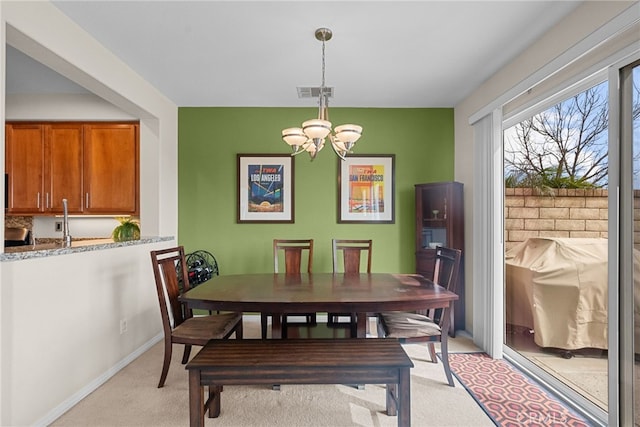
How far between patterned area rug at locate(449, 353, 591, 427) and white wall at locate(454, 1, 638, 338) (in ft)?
2.71

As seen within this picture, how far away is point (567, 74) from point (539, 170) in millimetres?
765

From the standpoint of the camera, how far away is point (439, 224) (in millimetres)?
3826

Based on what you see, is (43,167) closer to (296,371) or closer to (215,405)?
(215,405)

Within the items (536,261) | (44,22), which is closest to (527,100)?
(536,261)

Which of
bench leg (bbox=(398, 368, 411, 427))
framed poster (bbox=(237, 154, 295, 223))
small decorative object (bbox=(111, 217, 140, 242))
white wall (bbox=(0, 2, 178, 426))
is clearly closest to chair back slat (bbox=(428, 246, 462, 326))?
bench leg (bbox=(398, 368, 411, 427))

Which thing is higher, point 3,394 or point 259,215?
point 259,215

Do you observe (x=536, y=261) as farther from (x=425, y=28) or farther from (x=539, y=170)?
(x=425, y=28)

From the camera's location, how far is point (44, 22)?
2100mm

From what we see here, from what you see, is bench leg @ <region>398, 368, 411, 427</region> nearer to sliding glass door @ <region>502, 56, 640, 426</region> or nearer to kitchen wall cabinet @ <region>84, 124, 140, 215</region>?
sliding glass door @ <region>502, 56, 640, 426</region>

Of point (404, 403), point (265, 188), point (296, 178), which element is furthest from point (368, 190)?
point (404, 403)

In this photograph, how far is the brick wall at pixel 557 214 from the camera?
85.0 inches

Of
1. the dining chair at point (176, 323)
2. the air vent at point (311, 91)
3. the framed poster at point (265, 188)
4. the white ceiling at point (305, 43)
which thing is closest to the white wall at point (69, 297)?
the white ceiling at point (305, 43)

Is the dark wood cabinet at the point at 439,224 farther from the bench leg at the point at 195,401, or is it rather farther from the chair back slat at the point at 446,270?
the bench leg at the point at 195,401

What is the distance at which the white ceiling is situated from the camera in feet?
7.20
